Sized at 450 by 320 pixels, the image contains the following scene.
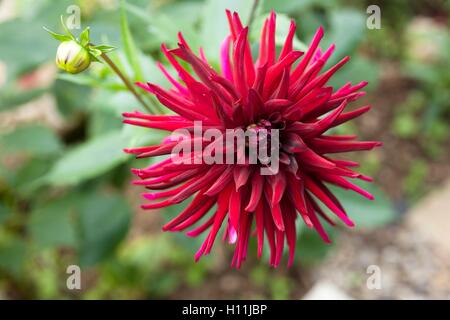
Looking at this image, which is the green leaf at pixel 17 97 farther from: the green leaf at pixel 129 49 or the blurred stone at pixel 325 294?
the blurred stone at pixel 325 294

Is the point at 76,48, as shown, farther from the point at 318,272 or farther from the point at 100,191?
the point at 318,272

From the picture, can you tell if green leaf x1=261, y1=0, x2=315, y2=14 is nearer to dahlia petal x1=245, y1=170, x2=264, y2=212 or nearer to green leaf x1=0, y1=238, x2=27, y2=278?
dahlia petal x1=245, y1=170, x2=264, y2=212

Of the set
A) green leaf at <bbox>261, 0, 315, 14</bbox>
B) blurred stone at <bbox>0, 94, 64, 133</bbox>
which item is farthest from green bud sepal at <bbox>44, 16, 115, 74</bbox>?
blurred stone at <bbox>0, 94, 64, 133</bbox>

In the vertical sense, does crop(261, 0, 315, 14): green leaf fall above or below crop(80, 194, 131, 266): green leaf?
above

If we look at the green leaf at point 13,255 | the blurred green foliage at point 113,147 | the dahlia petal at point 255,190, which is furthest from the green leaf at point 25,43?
the dahlia petal at point 255,190

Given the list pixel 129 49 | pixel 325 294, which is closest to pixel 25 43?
pixel 129 49

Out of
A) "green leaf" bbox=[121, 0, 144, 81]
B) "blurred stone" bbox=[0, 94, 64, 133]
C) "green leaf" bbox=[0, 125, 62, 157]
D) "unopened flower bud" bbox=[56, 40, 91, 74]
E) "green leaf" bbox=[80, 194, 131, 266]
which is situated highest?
"blurred stone" bbox=[0, 94, 64, 133]

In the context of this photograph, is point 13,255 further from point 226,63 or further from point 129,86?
point 226,63
